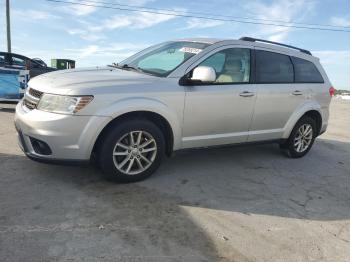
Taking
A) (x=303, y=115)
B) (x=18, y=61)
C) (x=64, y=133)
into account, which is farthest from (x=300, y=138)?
(x=18, y=61)

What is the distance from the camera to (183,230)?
353 centimetres

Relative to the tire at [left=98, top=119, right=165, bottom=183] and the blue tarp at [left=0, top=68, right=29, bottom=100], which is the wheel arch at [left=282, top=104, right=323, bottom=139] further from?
the blue tarp at [left=0, top=68, right=29, bottom=100]

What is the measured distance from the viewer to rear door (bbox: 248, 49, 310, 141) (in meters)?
5.61

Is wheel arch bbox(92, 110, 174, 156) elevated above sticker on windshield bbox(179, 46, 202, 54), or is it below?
below

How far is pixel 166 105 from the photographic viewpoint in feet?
15.1

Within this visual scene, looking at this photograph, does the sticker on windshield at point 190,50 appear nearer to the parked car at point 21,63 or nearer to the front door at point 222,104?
the front door at point 222,104

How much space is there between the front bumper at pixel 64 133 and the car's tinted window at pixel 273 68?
8.23 feet

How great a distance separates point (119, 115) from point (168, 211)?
3.86 feet

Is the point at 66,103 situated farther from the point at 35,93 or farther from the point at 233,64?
the point at 233,64

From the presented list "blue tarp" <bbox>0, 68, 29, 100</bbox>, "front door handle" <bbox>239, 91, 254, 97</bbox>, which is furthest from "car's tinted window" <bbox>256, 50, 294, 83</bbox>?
"blue tarp" <bbox>0, 68, 29, 100</bbox>

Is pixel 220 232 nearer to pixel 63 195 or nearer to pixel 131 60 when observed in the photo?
pixel 63 195

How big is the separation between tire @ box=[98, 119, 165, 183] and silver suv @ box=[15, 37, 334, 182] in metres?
0.01

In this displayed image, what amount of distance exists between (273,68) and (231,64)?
871 mm

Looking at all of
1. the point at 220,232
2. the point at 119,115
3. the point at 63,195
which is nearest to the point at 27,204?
the point at 63,195
